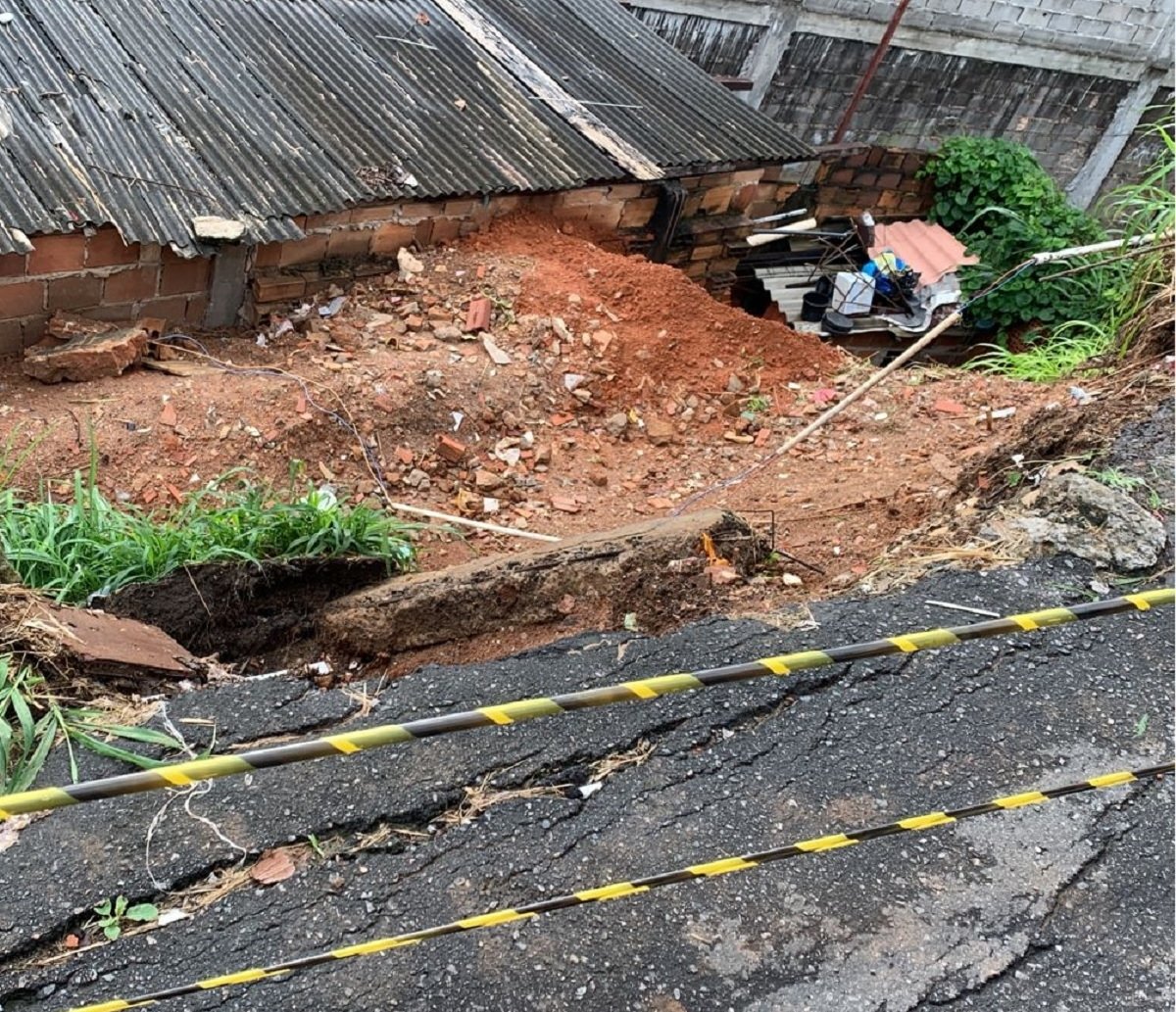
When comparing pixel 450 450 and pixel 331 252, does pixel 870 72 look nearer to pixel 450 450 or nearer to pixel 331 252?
pixel 331 252

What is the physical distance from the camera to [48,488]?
4117mm

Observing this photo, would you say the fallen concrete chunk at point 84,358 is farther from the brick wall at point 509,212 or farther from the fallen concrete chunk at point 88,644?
the fallen concrete chunk at point 88,644

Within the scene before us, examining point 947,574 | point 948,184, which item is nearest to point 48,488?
point 947,574

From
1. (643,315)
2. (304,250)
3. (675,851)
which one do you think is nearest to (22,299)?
(304,250)

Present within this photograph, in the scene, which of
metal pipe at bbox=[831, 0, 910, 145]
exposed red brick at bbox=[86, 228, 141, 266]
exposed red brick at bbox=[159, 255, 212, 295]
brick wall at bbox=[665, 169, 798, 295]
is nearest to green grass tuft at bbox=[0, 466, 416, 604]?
exposed red brick at bbox=[86, 228, 141, 266]

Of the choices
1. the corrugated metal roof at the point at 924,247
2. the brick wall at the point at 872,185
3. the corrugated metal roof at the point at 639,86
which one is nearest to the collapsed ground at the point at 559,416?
the corrugated metal roof at the point at 639,86

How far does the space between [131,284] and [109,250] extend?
0.23 meters

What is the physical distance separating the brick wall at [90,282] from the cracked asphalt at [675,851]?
3.04m

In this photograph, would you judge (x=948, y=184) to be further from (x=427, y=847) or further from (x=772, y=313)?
(x=427, y=847)

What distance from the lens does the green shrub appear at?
9.20 m

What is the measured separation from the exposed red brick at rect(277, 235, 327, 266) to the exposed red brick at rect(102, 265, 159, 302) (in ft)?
2.25

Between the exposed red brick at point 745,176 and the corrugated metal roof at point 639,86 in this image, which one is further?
the exposed red brick at point 745,176

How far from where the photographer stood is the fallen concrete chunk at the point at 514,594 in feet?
10.5

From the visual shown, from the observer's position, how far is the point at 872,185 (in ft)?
33.2
